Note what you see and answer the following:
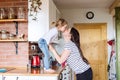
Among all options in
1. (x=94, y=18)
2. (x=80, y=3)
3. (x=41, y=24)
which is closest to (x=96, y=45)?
(x=94, y=18)

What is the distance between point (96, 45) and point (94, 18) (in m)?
0.67

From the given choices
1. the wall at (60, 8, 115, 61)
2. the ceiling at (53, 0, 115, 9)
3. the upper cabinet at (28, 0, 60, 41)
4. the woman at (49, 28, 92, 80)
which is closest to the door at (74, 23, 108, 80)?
the wall at (60, 8, 115, 61)

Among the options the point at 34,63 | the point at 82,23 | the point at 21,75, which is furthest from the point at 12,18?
the point at 82,23

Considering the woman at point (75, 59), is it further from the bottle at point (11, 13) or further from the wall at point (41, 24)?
the bottle at point (11, 13)

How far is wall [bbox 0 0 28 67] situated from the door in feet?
7.72

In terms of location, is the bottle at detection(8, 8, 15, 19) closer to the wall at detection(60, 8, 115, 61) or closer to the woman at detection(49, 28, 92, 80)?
the woman at detection(49, 28, 92, 80)

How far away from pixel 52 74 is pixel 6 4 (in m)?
1.57

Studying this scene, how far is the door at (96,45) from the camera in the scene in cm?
571

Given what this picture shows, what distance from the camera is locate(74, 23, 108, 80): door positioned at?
5.71 m

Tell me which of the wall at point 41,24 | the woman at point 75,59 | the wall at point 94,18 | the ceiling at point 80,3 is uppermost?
the ceiling at point 80,3

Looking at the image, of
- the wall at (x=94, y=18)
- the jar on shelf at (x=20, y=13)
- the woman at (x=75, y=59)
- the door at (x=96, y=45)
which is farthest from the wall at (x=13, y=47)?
the door at (x=96, y=45)

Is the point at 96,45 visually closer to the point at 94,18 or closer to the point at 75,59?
the point at 94,18

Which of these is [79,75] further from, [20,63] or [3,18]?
[3,18]

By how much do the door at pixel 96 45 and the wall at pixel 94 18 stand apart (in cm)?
10
